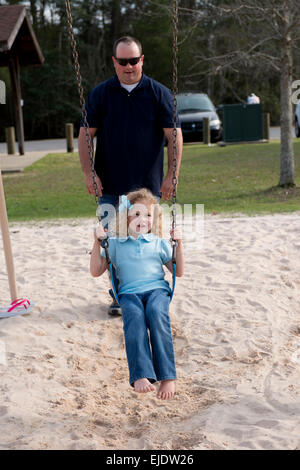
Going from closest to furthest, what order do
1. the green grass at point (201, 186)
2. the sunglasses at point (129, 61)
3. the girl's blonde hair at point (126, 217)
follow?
the girl's blonde hair at point (126, 217)
the sunglasses at point (129, 61)
the green grass at point (201, 186)

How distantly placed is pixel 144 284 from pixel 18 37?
51.4 ft

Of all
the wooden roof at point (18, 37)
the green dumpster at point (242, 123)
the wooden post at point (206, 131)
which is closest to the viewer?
the wooden roof at point (18, 37)

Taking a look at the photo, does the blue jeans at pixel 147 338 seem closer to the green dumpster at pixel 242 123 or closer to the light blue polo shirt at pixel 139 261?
the light blue polo shirt at pixel 139 261

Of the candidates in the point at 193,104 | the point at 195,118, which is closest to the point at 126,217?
the point at 195,118

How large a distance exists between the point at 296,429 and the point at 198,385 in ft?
2.65

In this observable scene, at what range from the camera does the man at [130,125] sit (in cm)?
398

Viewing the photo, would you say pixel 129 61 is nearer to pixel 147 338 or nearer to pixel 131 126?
pixel 131 126

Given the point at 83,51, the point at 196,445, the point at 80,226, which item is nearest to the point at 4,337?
the point at 196,445

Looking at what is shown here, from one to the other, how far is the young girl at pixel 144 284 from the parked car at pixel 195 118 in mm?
15628

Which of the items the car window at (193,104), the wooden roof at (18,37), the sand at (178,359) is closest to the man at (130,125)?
the sand at (178,359)

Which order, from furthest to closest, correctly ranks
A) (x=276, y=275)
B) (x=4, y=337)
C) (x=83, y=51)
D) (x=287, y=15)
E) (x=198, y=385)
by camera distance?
(x=83, y=51)
(x=287, y=15)
(x=276, y=275)
(x=4, y=337)
(x=198, y=385)

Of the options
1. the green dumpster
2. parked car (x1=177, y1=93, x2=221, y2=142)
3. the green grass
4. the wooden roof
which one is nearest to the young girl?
the green grass

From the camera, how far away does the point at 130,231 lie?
3.49 m

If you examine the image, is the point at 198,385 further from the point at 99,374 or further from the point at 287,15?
the point at 287,15
